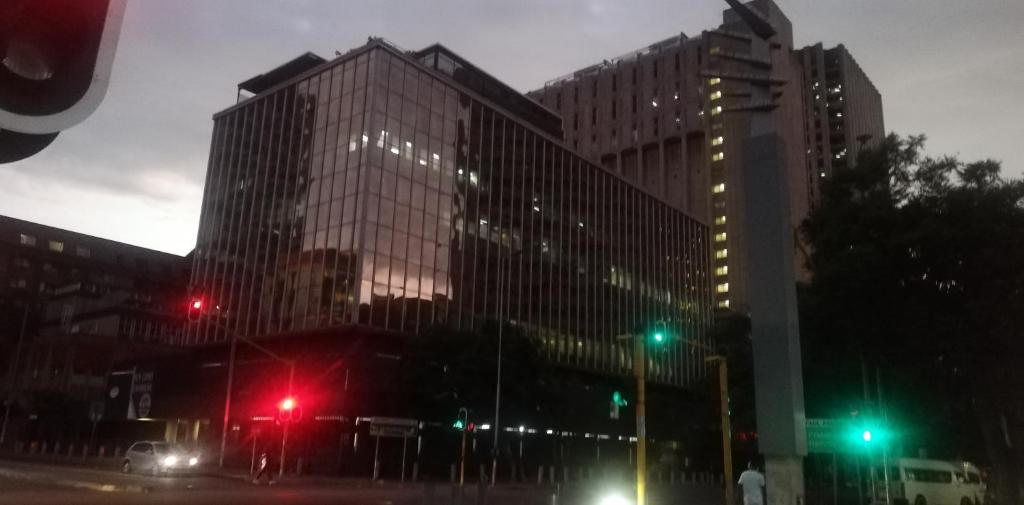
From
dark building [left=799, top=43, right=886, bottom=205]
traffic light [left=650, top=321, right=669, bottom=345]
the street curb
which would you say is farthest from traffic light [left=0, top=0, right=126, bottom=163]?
dark building [left=799, top=43, right=886, bottom=205]

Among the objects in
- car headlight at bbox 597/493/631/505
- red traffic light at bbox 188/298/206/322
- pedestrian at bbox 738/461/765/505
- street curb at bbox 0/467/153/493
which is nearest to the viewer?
pedestrian at bbox 738/461/765/505

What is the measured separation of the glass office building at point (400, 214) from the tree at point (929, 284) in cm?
2381

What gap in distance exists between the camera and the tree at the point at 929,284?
98.4 feet

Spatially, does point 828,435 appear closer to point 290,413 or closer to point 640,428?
point 640,428

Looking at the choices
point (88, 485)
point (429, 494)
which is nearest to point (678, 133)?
point (88, 485)

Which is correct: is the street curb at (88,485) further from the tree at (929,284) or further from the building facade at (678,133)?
the building facade at (678,133)

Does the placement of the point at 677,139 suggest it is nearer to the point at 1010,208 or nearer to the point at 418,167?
the point at 418,167

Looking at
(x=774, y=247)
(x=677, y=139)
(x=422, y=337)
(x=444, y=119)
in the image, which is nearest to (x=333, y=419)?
(x=422, y=337)

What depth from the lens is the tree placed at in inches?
1180

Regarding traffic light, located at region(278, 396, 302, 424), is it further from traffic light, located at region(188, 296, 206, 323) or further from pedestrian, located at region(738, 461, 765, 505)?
pedestrian, located at region(738, 461, 765, 505)

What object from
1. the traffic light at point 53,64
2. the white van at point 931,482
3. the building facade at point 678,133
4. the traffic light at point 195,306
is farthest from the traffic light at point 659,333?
the building facade at point 678,133

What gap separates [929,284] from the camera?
32062 mm

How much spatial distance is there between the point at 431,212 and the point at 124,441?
33450 mm

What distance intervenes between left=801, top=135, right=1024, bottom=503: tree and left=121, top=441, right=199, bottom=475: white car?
31.8 m
